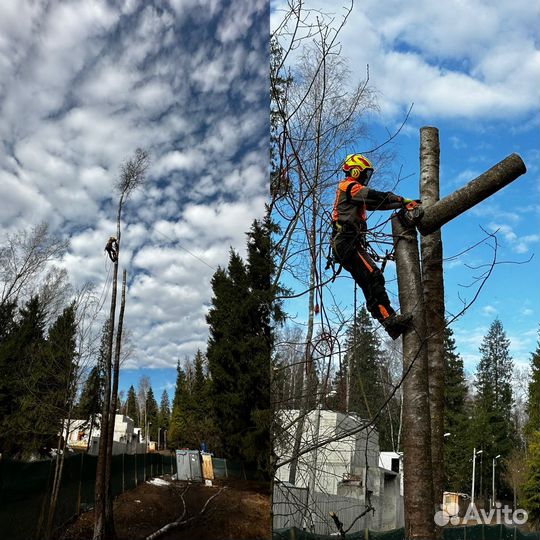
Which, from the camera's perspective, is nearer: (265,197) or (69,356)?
(265,197)

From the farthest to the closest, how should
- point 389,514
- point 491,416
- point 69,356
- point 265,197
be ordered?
point 491,416
point 389,514
point 69,356
point 265,197

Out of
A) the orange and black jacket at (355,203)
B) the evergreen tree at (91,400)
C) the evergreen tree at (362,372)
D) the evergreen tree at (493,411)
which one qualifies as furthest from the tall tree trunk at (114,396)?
the evergreen tree at (493,411)

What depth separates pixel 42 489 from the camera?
8.90 feet

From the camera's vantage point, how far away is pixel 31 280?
5.04 meters

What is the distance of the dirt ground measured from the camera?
176 centimetres

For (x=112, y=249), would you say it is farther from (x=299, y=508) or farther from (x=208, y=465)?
(x=299, y=508)

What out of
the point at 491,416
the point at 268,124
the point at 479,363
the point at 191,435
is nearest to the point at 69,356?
the point at 191,435

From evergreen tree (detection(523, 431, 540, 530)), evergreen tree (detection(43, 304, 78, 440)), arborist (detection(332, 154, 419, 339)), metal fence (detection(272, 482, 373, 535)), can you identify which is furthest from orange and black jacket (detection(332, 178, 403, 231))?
evergreen tree (detection(523, 431, 540, 530))

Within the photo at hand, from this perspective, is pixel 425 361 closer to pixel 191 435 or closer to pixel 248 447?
pixel 248 447

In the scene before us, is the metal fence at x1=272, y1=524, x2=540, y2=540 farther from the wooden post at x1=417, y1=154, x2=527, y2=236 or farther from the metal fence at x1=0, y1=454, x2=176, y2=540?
the wooden post at x1=417, y1=154, x2=527, y2=236

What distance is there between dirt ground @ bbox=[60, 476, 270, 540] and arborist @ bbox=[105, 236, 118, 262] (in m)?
1.11

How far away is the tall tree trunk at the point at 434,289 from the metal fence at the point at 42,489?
55.6 inches

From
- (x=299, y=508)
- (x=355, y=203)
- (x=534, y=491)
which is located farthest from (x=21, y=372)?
(x=534, y=491)

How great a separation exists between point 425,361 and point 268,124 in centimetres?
128
